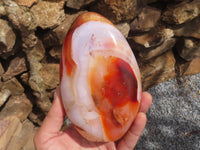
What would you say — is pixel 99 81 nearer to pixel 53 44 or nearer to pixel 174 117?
pixel 53 44

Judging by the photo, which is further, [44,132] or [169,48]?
[169,48]

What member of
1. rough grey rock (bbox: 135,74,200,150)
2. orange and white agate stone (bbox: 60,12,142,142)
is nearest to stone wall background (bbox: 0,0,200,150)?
rough grey rock (bbox: 135,74,200,150)

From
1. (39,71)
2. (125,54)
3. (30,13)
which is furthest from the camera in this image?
(39,71)

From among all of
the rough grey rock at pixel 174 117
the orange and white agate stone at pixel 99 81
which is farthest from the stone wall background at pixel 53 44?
the orange and white agate stone at pixel 99 81

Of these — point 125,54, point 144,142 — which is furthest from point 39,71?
Result: point 144,142

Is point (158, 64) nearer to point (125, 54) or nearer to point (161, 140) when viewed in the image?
point (161, 140)

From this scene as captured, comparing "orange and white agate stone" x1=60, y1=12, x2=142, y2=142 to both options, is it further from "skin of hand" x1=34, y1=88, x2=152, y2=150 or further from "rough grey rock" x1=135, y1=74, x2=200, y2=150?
"rough grey rock" x1=135, y1=74, x2=200, y2=150
